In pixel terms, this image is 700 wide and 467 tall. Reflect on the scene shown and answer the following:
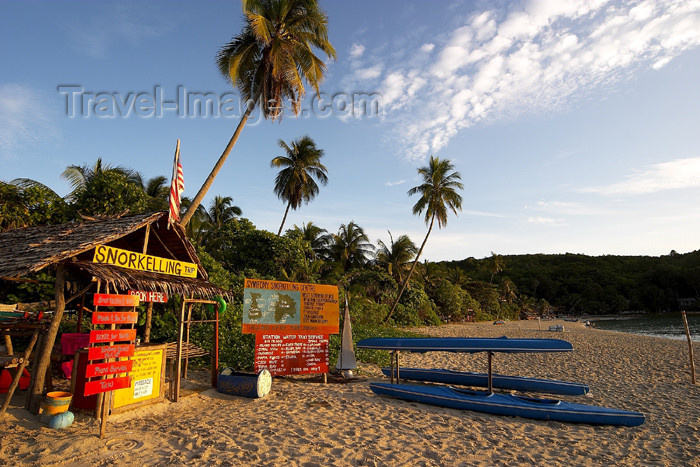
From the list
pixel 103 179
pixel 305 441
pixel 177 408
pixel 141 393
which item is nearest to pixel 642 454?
pixel 305 441

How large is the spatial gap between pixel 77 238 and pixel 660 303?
101069mm

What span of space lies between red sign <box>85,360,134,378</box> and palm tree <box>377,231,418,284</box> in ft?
92.6

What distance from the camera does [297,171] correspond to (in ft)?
95.2

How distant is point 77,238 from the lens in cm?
681

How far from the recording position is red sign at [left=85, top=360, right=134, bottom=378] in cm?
569

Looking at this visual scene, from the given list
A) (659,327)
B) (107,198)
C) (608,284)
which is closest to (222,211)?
(107,198)

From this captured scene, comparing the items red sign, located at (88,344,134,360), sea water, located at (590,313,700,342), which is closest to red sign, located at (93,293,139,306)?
red sign, located at (88,344,134,360)

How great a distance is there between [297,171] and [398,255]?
38.2ft

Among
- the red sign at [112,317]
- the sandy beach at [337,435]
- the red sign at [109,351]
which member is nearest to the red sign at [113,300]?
the red sign at [112,317]

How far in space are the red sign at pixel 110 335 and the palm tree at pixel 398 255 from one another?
1110 inches

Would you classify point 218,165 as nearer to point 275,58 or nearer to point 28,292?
point 275,58

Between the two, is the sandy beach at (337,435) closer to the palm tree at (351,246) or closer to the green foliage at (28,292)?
the green foliage at (28,292)

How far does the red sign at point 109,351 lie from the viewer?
19.0ft

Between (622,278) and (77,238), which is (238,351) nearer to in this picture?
(77,238)
